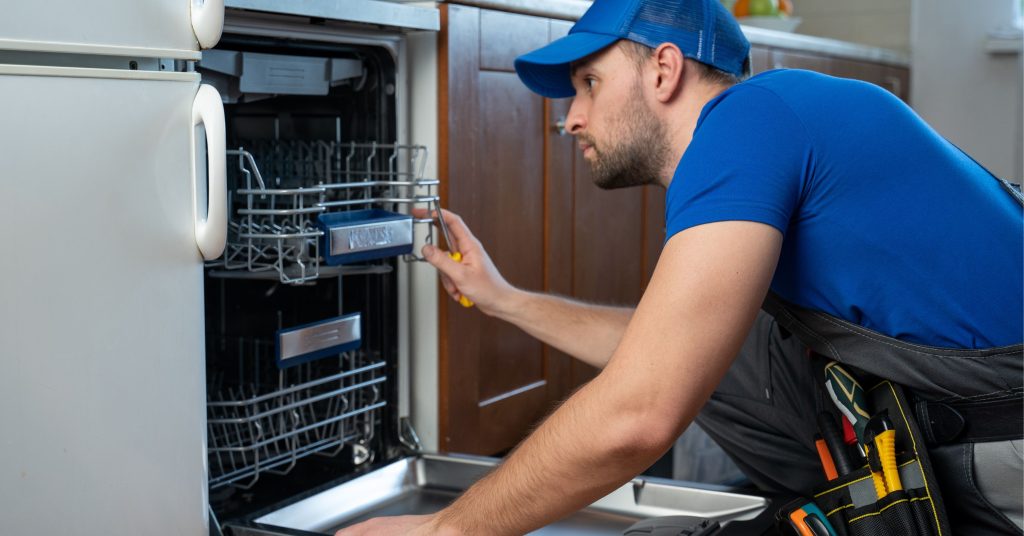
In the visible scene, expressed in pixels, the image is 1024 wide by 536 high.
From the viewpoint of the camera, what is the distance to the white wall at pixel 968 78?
12.3ft

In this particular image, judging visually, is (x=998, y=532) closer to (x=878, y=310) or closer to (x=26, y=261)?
(x=878, y=310)

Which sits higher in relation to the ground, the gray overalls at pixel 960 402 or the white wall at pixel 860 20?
the white wall at pixel 860 20

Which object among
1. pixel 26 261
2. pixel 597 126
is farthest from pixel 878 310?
pixel 26 261

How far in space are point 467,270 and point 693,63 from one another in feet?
1.37

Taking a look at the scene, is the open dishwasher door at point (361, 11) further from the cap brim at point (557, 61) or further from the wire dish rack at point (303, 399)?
the wire dish rack at point (303, 399)

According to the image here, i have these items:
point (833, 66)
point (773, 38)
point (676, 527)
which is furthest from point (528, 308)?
point (833, 66)

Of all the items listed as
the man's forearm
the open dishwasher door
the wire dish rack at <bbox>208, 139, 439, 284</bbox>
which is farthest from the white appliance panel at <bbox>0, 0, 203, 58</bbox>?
the man's forearm

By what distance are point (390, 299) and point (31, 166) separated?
0.67 metres

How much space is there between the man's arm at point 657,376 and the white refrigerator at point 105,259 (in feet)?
1.09

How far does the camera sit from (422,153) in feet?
5.03

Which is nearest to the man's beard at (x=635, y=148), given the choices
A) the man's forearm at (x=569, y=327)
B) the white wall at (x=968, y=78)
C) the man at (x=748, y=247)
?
the man at (x=748, y=247)

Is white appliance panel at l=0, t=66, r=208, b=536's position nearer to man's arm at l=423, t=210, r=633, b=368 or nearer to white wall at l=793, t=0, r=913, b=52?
man's arm at l=423, t=210, r=633, b=368

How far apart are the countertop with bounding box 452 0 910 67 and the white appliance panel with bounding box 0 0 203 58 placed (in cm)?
59

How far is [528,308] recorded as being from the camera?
1522 mm
